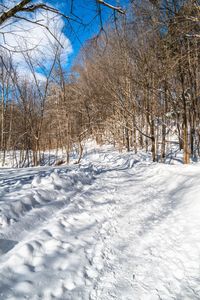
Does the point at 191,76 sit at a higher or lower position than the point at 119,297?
higher

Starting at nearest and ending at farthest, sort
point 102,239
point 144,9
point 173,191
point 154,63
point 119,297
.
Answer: point 119,297, point 102,239, point 173,191, point 144,9, point 154,63

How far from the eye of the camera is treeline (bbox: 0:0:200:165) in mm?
7152

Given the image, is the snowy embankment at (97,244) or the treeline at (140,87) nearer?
the snowy embankment at (97,244)

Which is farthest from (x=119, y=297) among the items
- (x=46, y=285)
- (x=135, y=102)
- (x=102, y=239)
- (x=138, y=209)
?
(x=135, y=102)

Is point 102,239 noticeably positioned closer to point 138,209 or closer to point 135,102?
point 138,209

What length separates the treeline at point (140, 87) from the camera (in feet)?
23.5

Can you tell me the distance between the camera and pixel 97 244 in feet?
8.50

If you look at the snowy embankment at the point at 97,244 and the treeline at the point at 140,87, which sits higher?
the treeline at the point at 140,87

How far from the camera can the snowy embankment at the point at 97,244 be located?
1831mm

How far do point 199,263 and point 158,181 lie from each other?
3984mm

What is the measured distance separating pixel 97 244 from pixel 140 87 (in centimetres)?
989

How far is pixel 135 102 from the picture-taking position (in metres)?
12.1

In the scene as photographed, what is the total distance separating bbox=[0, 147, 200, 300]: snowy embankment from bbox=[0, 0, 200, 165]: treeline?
10.8 ft

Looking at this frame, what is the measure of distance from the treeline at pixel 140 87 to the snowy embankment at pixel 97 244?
329 centimetres
